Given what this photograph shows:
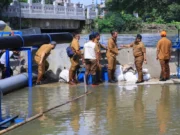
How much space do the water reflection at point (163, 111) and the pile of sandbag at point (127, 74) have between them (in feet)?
6.47

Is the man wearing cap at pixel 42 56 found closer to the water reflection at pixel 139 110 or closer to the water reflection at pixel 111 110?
the water reflection at pixel 111 110

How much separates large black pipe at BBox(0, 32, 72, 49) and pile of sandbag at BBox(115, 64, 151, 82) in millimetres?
2712

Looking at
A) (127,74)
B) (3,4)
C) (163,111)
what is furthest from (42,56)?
(3,4)

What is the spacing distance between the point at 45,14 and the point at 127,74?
150 ft

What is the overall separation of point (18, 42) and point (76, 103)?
3724 millimetres

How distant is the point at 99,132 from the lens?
8281 mm

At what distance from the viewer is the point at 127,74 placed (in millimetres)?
15344

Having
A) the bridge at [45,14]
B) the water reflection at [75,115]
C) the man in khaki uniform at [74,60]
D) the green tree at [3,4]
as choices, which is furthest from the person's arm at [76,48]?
the green tree at [3,4]

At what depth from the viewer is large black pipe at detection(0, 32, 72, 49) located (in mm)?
13617

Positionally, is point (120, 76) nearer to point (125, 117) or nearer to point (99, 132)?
point (125, 117)

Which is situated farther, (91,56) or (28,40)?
(28,40)

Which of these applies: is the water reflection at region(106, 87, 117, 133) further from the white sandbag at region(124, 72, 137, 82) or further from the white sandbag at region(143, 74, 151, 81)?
the white sandbag at region(143, 74, 151, 81)

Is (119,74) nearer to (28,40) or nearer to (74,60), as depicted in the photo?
(74,60)

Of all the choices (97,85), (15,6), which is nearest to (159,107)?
(97,85)
